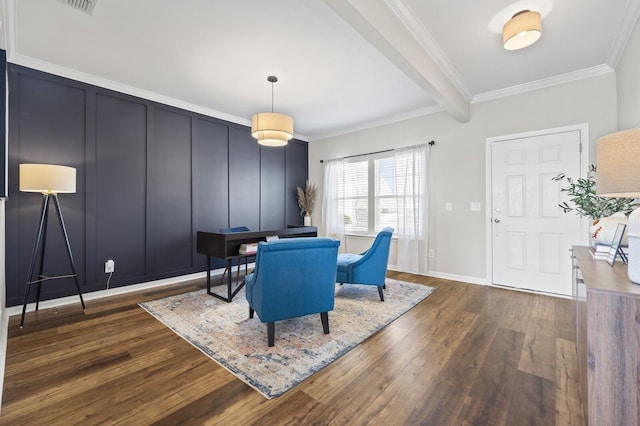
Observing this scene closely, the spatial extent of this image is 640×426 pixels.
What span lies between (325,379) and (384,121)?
428 cm

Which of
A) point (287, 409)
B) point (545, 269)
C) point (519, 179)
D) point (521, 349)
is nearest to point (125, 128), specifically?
point (287, 409)

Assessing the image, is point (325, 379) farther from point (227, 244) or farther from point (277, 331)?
point (227, 244)

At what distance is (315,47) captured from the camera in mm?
2701

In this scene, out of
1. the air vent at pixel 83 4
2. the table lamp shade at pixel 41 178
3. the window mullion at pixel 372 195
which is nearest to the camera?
the air vent at pixel 83 4

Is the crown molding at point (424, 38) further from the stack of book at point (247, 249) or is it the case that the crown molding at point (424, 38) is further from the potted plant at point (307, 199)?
the potted plant at point (307, 199)

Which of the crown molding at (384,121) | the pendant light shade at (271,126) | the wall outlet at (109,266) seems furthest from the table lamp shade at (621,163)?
the wall outlet at (109,266)

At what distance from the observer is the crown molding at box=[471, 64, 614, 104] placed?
3098mm

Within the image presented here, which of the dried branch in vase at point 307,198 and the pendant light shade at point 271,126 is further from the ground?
the pendant light shade at point 271,126

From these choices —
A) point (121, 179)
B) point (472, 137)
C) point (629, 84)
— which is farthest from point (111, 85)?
point (629, 84)

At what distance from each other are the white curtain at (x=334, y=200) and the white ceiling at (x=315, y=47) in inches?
72.7

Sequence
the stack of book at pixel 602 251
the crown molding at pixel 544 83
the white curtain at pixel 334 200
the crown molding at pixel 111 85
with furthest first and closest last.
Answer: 1. the white curtain at pixel 334 200
2. the crown molding at pixel 544 83
3. the crown molding at pixel 111 85
4. the stack of book at pixel 602 251

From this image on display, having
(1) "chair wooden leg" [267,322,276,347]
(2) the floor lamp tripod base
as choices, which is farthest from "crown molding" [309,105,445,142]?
(2) the floor lamp tripod base

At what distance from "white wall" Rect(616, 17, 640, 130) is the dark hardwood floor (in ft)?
6.45

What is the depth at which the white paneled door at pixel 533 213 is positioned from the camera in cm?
331
